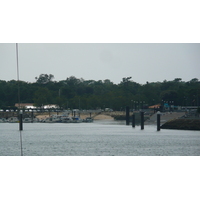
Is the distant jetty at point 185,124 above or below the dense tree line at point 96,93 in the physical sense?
below

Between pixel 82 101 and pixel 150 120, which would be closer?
pixel 150 120

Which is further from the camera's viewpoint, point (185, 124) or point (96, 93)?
point (96, 93)

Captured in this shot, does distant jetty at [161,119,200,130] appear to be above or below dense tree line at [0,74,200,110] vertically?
below

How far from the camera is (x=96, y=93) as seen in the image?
130m

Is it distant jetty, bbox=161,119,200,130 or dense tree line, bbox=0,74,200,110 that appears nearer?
distant jetty, bbox=161,119,200,130

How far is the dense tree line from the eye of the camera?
8461 centimetres

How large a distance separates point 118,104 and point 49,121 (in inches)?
804

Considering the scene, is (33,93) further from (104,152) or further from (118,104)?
(104,152)

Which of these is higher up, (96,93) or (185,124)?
(96,93)

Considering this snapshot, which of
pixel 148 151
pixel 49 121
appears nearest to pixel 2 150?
pixel 148 151

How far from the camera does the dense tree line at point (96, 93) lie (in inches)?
3331

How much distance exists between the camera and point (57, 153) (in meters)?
28.4

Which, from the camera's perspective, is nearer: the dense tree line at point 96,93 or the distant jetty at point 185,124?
the distant jetty at point 185,124
